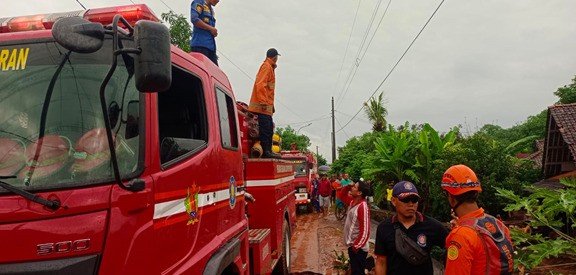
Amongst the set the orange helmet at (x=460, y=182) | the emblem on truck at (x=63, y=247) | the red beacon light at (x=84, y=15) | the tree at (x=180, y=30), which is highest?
the tree at (x=180, y=30)

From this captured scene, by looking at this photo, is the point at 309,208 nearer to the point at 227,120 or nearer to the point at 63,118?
the point at 227,120

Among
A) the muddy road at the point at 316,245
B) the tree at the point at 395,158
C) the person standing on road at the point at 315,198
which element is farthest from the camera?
the person standing on road at the point at 315,198

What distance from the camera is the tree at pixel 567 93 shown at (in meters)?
31.7

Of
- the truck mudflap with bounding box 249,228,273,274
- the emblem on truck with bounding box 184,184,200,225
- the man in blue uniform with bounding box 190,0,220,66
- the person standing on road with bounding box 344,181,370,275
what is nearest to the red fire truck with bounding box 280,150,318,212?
the person standing on road with bounding box 344,181,370,275

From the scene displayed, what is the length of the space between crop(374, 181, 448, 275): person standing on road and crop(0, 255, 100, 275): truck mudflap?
218cm

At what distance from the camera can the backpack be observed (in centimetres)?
242

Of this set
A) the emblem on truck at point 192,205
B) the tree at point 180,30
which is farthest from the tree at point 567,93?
the emblem on truck at point 192,205

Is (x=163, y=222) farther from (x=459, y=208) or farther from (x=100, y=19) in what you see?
(x=459, y=208)

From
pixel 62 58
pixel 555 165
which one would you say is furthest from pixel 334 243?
pixel 62 58

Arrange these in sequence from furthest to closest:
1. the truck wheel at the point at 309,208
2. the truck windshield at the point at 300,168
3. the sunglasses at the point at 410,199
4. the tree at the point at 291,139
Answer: the tree at the point at 291,139
the truck wheel at the point at 309,208
the truck windshield at the point at 300,168
the sunglasses at the point at 410,199

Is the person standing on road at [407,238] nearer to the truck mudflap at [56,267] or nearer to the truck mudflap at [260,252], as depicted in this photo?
the truck mudflap at [260,252]

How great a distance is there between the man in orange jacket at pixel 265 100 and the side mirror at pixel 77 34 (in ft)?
14.5

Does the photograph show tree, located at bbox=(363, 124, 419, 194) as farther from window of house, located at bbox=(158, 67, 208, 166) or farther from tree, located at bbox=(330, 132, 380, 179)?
tree, located at bbox=(330, 132, 380, 179)

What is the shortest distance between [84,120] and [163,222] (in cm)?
69
